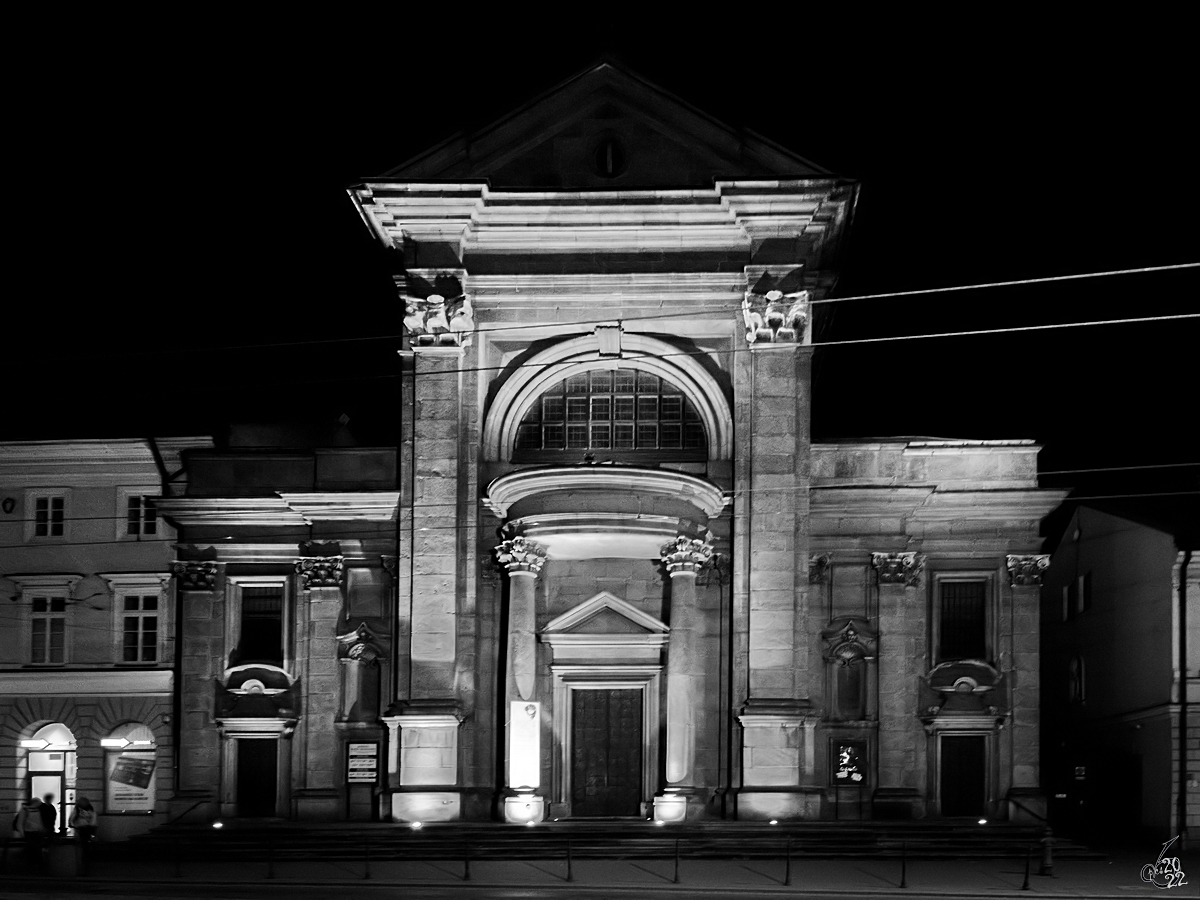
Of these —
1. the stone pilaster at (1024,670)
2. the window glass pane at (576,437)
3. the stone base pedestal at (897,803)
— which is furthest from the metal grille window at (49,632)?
the stone pilaster at (1024,670)

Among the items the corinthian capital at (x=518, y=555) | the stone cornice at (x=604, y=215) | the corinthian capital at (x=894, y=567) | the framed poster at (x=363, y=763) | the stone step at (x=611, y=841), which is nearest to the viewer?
the stone step at (x=611, y=841)

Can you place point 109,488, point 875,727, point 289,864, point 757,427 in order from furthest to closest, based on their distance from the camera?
1. point 109,488
2. point 875,727
3. point 757,427
4. point 289,864

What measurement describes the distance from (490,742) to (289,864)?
6.71 meters

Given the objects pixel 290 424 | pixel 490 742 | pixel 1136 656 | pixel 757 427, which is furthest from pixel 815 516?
pixel 290 424

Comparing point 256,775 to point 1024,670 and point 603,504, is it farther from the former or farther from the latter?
point 1024,670

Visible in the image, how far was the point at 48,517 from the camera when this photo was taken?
50969 millimetres

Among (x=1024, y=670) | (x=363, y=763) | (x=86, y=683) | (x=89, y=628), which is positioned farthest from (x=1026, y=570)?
(x=86, y=683)

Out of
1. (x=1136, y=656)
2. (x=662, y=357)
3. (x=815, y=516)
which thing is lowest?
(x=1136, y=656)

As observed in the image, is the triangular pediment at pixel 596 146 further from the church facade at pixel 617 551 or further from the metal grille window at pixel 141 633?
the metal grille window at pixel 141 633

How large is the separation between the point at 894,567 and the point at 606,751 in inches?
331

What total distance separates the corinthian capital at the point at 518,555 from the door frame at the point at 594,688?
289cm

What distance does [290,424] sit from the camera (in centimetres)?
5650

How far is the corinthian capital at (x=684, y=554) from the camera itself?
1623 inches

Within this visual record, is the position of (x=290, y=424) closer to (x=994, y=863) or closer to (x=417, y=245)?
(x=417, y=245)
